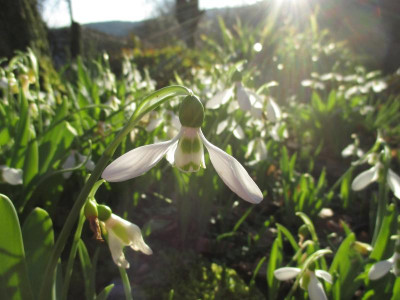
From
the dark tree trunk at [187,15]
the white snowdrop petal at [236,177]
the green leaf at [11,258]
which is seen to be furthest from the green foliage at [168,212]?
the dark tree trunk at [187,15]

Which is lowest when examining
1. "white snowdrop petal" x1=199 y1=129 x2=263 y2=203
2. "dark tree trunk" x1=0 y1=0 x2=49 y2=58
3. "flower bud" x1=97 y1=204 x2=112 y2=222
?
"flower bud" x1=97 y1=204 x2=112 y2=222

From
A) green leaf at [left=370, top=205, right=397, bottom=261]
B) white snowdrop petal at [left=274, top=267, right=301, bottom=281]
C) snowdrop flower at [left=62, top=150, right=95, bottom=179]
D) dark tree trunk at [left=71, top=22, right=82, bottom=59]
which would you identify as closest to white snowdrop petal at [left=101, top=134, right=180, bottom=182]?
white snowdrop petal at [left=274, top=267, right=301, bottom=281]

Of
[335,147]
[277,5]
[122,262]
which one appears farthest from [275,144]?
[277,5]

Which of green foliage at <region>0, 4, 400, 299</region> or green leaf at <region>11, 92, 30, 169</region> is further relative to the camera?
Result: green leaf at <region>11, 92, 30, 169</region>

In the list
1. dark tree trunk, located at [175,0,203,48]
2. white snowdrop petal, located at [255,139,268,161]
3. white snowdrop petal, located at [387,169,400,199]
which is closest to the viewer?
white snowdrop petal, located at [387,169,400,199]

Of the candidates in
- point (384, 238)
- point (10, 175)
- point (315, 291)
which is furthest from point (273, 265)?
point (10, 175)

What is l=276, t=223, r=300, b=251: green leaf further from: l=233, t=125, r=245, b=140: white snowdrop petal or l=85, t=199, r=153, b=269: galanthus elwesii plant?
l=85, t=199, r=153, b=269: galanthus elwesii plant

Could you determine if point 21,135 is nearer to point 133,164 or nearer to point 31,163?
point 31,163
